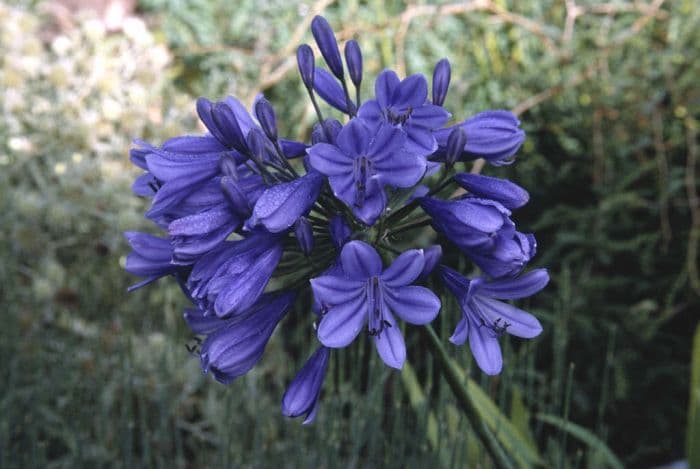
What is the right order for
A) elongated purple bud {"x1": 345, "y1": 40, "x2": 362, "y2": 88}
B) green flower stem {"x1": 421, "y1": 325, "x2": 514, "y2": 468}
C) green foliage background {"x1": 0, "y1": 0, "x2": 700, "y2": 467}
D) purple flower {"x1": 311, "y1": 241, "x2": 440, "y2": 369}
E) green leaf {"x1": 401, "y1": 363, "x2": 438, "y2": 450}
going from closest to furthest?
purple flower {"x1": 311, "y1": 241, "x2": 440, "y2": 369} → green flower stem {"x1": 421, "y1": 325, "x2": 514, "y2": 468} → elongated purple bud {"x1": 345, "y1": 40, "x2": 362, "y2": 88} → green leaf {"x1": 401, "y1": 363, "x2": 438, "y2": 450} → green foliage background {"x1": 0, "y1": 0, "x2": 700, "y2": 467}

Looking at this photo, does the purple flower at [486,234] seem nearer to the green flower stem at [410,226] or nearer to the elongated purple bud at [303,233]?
the green flower stem at [410,226]

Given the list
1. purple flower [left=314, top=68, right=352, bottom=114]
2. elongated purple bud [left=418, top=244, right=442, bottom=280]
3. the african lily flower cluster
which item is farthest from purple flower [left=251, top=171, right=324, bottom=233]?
purple flower [left=314, top=68, right=352, bottom=114]

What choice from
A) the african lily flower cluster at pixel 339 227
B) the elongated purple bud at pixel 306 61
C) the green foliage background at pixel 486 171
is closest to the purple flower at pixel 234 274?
the african lily flower cluster at pixel 339 227

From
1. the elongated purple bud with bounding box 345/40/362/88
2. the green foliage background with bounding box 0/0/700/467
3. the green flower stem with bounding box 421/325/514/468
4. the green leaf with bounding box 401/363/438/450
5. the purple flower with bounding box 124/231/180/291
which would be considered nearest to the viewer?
the green flower stem with bounding box 421/325/514/468

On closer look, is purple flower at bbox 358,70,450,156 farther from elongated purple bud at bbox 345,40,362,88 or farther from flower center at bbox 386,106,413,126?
elongated purple bud at bbox 345,40,362,88

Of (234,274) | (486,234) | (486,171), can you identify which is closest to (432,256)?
(486,234)

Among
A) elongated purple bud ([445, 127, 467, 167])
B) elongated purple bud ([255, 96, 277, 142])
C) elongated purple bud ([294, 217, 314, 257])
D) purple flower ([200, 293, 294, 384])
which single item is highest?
elongated purple bud ([255, 96, 277, 142])
